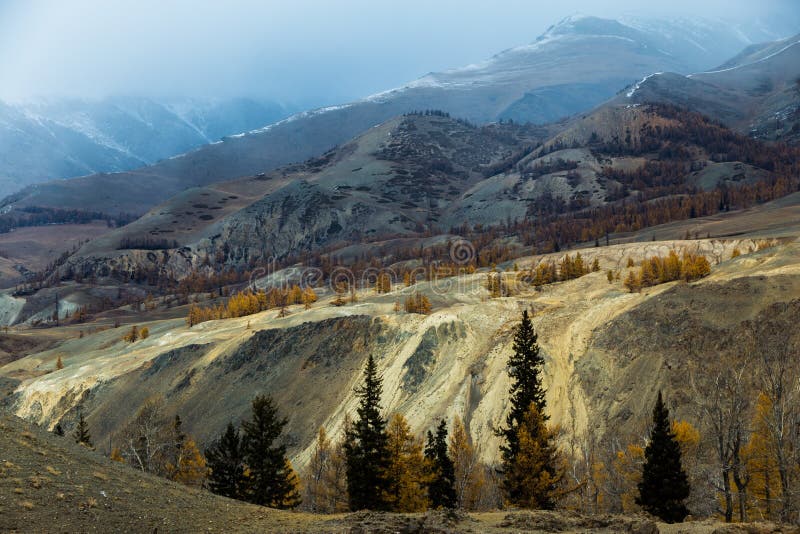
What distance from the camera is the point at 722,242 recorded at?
13862 cm

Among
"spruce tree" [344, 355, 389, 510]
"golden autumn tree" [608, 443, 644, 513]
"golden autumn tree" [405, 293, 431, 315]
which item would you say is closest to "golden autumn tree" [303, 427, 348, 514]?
"spruce tree" [344, 355, 389, 510]

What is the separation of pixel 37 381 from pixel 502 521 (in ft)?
342

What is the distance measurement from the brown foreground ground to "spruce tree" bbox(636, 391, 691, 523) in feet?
31.5

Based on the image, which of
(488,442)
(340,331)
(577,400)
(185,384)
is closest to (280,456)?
(488,442)

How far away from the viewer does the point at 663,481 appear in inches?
1312

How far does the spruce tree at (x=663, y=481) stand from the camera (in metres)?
33.1

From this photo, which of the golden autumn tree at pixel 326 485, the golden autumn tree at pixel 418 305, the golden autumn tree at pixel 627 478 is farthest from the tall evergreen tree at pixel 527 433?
the golden autumn tree at pixel 418 305

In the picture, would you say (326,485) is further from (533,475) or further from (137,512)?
(137,512)

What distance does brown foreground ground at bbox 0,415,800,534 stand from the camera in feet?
64.9


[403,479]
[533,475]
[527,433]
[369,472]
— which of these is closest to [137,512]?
[369,472]

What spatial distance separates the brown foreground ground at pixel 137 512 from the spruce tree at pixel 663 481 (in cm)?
961

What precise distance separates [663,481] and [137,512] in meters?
26.0

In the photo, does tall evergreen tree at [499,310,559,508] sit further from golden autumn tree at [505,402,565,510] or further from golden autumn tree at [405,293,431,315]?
golden autumn tree at [405,293,431,315]

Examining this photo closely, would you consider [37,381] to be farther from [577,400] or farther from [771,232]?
[771,232]
